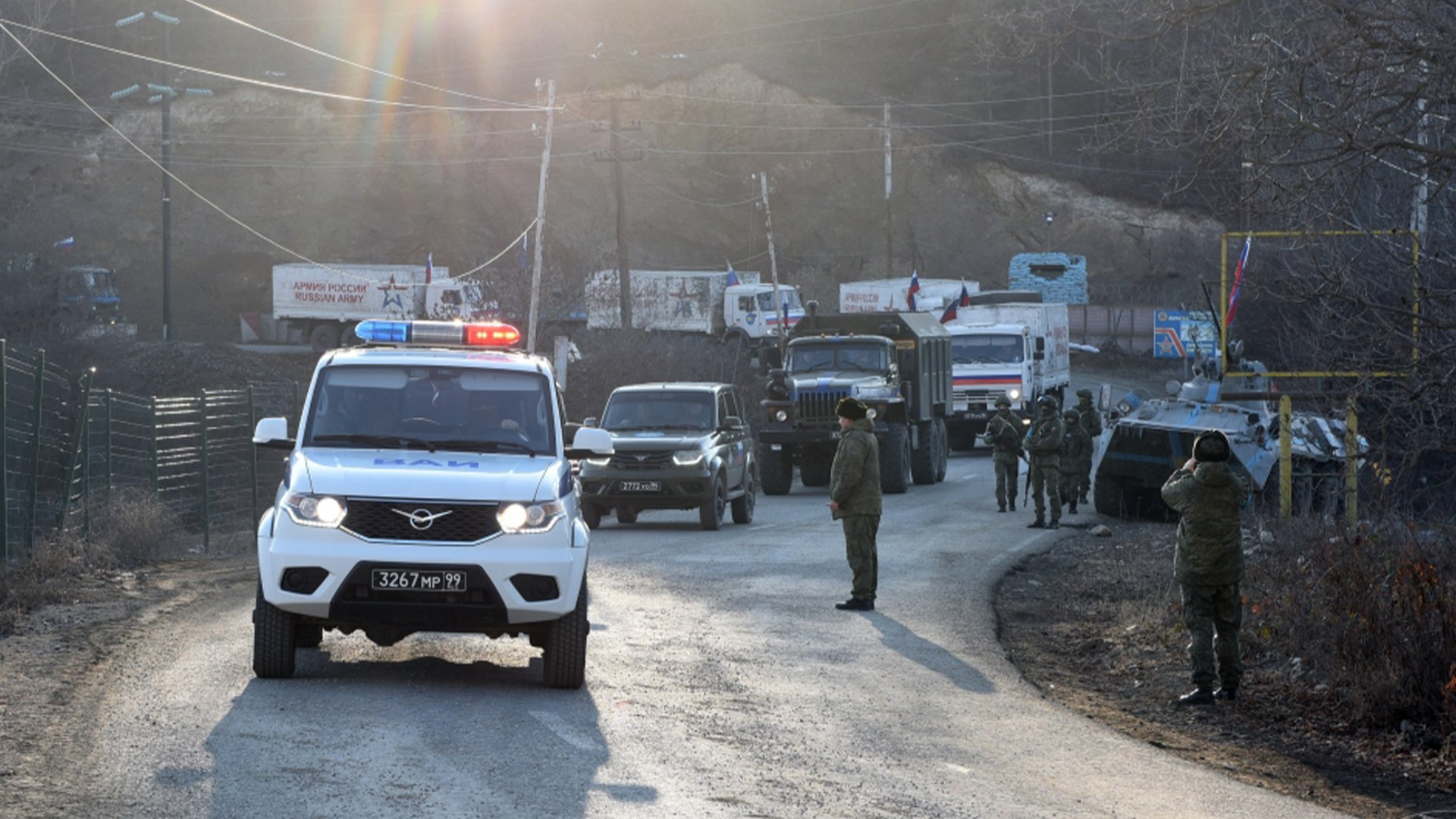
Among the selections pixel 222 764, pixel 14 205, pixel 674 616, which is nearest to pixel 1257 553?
pixel 674 616

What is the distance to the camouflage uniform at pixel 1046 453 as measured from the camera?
21.7 metres

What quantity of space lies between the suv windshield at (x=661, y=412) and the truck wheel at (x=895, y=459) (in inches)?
244

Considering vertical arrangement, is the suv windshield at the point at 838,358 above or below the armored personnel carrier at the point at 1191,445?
above

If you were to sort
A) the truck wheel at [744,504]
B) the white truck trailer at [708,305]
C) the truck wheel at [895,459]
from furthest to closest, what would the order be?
the white truck trailer at [708,305], the truck wheel at [895,459], the truck wheel at [744,504]

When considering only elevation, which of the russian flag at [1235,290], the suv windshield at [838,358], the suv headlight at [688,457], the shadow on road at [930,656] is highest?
the russian flag at [1235,290]

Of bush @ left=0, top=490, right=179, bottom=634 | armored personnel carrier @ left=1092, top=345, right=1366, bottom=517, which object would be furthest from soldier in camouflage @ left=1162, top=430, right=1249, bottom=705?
armored personnel carrier @ left=1092, top=345, right=1366, bottom=517

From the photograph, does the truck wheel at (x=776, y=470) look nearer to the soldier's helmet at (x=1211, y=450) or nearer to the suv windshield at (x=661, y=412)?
the suv windshield at (x=661, y=412)

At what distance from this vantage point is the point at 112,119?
8225cm

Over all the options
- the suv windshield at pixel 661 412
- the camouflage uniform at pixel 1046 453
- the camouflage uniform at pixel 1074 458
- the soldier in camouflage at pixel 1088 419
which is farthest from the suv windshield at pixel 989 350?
the suv windshield at pixel 661 412

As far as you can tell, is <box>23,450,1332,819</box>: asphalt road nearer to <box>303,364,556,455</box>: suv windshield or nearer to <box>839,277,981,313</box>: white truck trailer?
<box>303,364,556,455</box>: suv windshield

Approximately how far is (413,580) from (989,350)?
3105 cm

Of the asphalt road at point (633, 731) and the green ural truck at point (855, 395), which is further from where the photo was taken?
the green ural truck at point (855, 395)

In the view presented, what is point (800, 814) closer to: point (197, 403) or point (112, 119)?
point (197, 403)

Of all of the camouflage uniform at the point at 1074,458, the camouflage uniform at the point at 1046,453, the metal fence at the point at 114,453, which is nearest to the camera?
the metal fence at the point at 114,453
